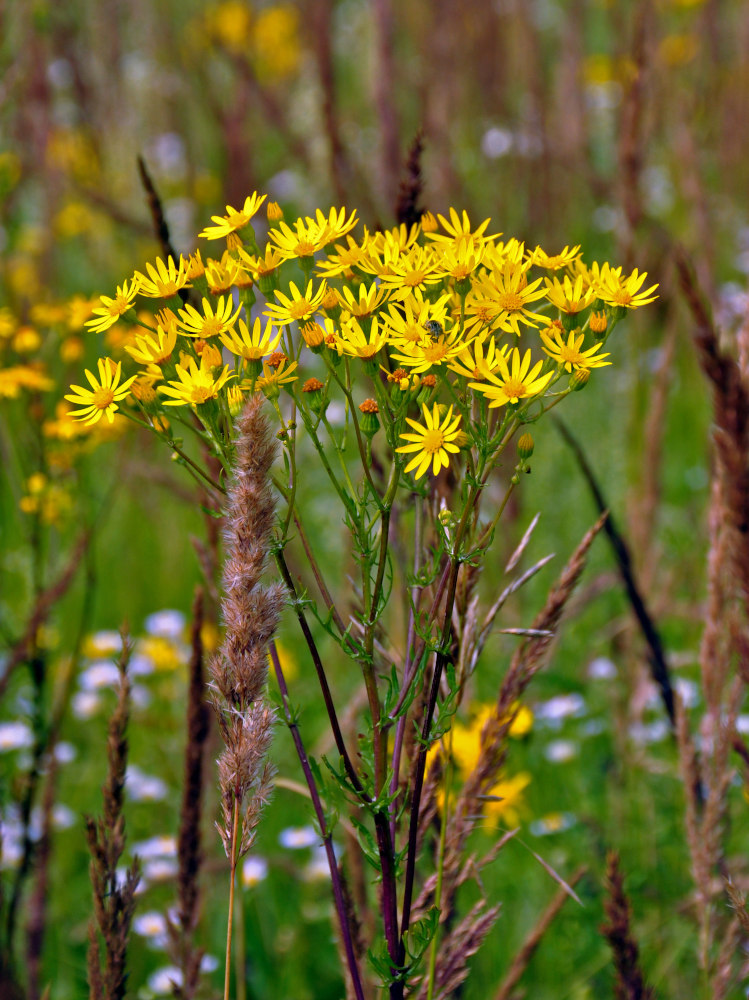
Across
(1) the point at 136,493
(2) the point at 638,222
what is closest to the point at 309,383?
(2) the point at 638,222

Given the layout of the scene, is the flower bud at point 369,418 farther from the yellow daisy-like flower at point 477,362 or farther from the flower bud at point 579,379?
the flower bud at point 579,379

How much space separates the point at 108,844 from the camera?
119 cm

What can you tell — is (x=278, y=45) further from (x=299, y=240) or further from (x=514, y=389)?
(x=514, y=389)

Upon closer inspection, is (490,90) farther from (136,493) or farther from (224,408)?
(224,408)

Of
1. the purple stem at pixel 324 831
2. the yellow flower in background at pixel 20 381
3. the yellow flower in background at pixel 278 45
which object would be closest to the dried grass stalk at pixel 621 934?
the purple stem at pixel 324 831

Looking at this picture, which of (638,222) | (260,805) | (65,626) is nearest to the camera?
(260,805)

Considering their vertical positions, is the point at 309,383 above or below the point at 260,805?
above

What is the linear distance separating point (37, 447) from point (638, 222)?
1.47m

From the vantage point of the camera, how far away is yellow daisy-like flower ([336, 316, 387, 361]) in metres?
1.01

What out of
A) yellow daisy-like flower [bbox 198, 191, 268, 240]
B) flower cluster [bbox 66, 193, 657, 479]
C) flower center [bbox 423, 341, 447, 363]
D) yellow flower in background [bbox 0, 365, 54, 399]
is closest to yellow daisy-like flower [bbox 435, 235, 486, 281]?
flower cluster [bbox 66, 193, 657, 479]

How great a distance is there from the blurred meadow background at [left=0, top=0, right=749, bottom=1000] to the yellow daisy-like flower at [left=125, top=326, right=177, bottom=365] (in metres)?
0.43

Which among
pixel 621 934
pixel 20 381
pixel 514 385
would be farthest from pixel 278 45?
pixel 621 934

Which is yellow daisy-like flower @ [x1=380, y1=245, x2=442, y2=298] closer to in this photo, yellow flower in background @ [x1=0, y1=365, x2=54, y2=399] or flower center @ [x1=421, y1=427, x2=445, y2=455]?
flower center @ [x1=421, y1=427, x2=445, y2=455]

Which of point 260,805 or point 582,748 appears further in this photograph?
point 582,748
